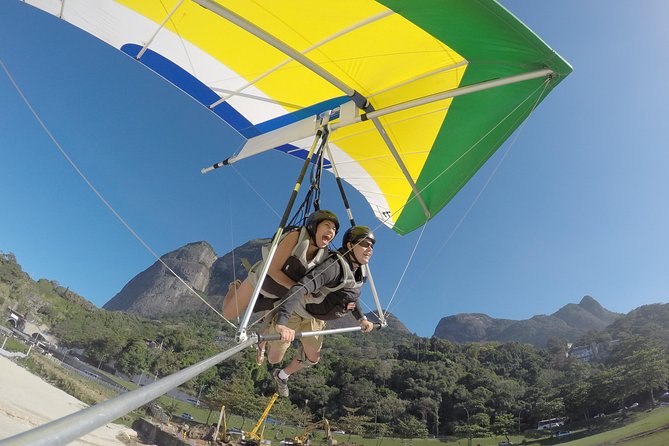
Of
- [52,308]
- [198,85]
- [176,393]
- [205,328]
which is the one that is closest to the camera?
[198,85]

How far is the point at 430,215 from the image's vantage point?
468cm

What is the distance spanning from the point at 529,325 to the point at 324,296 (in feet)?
530

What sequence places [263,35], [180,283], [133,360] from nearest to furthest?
[263,35], [133,360], [180,283]

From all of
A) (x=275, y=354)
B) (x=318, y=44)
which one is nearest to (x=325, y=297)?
(x=275, y=354)

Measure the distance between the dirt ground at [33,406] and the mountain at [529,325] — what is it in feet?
441

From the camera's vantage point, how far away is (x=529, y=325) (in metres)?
140

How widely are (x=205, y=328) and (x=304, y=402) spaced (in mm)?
43676

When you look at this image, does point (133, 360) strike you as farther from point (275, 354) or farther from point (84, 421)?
point (84, 421)

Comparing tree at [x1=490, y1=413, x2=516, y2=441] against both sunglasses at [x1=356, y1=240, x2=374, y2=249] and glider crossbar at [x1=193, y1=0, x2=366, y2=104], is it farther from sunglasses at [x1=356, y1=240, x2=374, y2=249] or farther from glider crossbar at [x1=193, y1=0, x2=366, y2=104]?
A: glider crossbar at [x1=193, y1=0, x2=366, y2=104]

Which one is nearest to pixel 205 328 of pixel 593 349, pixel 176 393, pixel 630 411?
pixel 176 393

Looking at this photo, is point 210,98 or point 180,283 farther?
point 180,283

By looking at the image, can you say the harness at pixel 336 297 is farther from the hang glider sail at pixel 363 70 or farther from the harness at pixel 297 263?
the hang glider sail at pixel 363 70

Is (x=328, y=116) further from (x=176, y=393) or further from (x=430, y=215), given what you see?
(x=176, y=393)

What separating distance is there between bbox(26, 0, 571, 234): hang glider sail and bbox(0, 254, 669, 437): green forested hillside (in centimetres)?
3953
